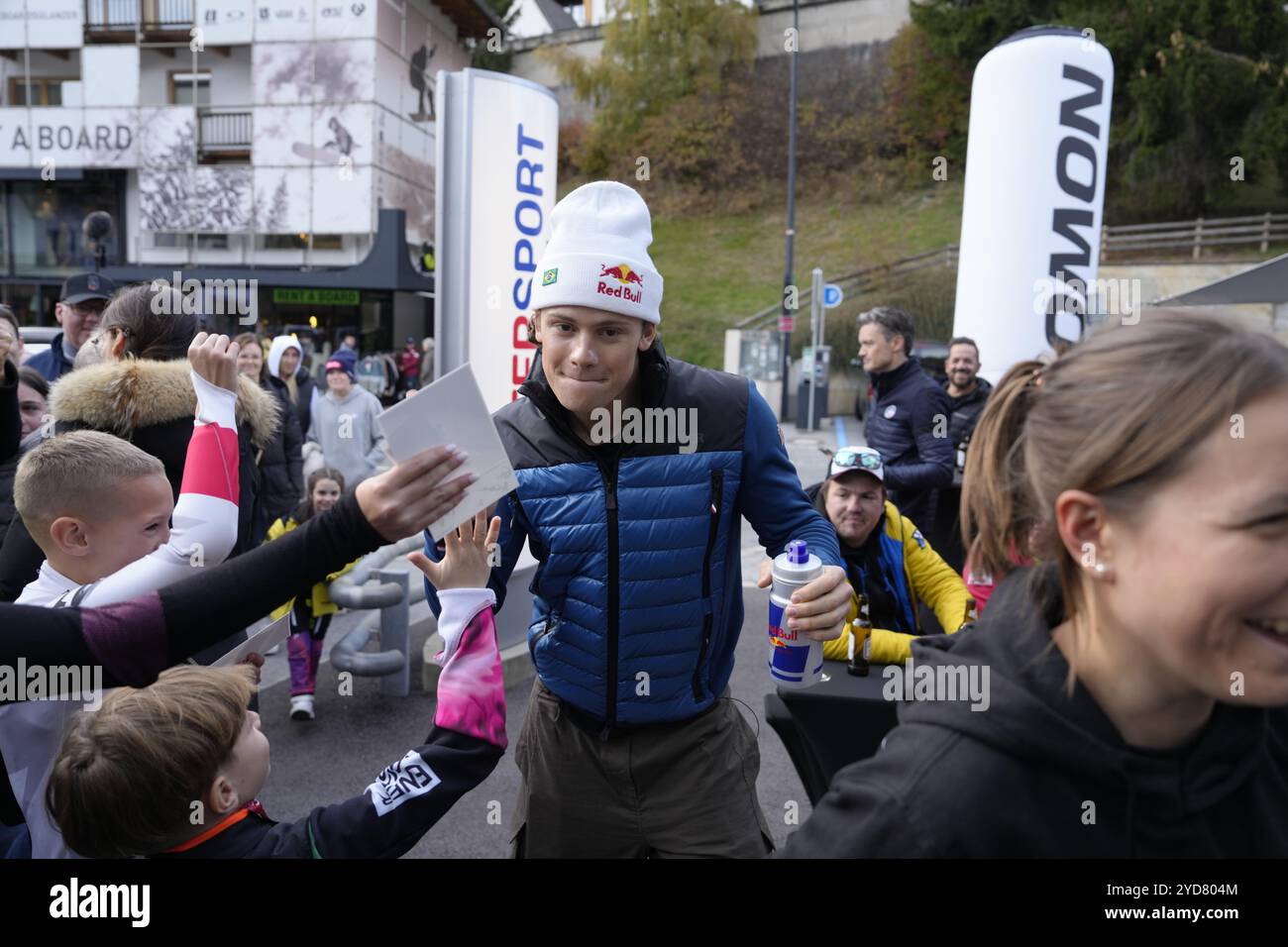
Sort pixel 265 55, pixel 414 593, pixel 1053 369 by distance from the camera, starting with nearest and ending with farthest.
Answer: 1. pixel 1053 369
2. pixel 414 593
3. pixel 265 55

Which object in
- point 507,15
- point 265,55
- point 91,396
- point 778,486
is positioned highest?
point 507,15

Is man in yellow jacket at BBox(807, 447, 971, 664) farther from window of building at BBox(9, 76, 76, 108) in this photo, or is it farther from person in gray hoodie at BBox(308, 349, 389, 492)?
window of building at BBox(9, 76, 76, 108)

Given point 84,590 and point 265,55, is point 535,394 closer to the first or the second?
point 84,590

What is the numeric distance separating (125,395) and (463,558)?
163 centimetres

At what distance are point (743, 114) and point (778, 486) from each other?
37197mm

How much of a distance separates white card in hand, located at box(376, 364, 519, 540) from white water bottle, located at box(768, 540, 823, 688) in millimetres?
788

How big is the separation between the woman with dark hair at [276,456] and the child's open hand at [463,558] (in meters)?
4.22

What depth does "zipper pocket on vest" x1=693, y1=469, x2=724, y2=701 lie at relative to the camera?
7.40 ft

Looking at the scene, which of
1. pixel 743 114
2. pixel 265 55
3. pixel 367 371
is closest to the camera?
pixel 367 371

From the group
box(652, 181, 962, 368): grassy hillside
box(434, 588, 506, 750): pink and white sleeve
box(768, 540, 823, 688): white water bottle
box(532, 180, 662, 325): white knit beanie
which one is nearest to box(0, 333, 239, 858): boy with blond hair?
box(434, 588, 506, 750): pink and white sleeve

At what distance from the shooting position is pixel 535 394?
2.27m

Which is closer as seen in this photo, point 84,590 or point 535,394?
point 84,590

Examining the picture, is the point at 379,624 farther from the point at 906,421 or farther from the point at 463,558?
the point at 463,558
